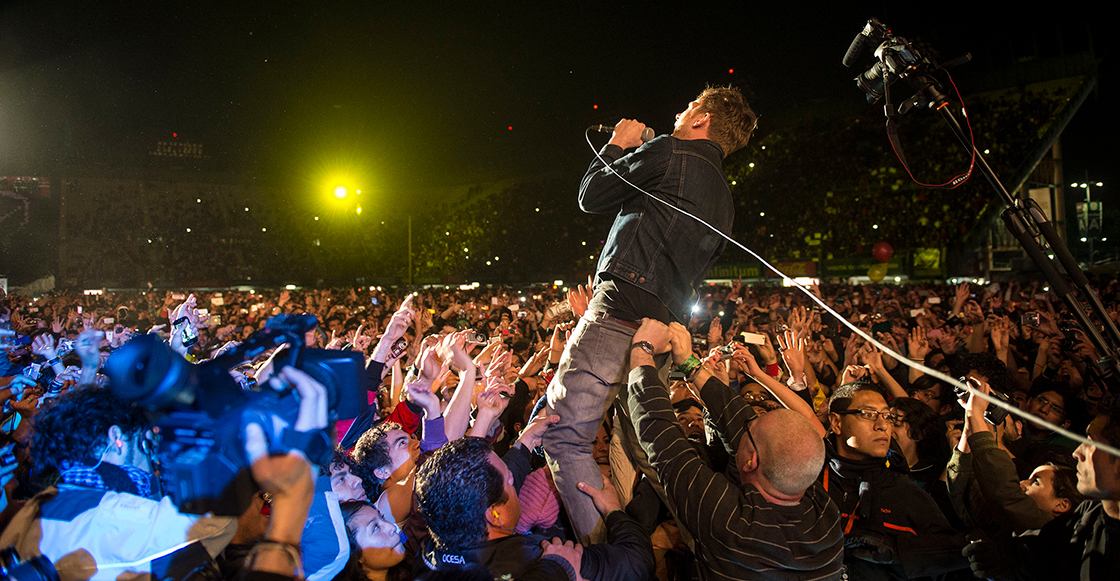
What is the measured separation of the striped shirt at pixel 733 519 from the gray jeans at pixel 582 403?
288 mm

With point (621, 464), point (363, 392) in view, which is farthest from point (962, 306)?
point (363, 392)

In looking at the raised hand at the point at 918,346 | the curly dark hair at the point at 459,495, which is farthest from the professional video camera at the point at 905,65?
the raised hand at the point at 918,346

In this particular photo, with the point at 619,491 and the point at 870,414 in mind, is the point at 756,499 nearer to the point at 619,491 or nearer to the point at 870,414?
the point at 619,491

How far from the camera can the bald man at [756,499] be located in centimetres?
203

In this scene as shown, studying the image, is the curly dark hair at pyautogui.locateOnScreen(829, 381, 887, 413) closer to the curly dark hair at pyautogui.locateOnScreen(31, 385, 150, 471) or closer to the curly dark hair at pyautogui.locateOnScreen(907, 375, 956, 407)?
the curly dark hair at pyautogui.locateOnScreen(907, 375, 956, 407)

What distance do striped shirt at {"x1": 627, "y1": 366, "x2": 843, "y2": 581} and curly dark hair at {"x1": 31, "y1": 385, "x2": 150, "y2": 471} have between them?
1.66 metres

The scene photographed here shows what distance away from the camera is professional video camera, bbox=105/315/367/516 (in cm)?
138

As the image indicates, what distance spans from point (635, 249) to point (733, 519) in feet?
3.82

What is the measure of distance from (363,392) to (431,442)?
1421 millimetres

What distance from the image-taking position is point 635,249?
2.68 meters

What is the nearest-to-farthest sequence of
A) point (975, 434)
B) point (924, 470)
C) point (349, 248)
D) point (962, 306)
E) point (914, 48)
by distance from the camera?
point (914, 48)
point (975, 434)
point (924, 470)
point (962, 306)
point (349, 248)

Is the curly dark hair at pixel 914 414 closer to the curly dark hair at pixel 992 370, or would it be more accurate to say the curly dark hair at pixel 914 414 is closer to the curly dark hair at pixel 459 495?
the curly dark hair at pixel 992 370

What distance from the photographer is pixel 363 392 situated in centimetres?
178

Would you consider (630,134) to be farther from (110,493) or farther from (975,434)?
(110,493)
